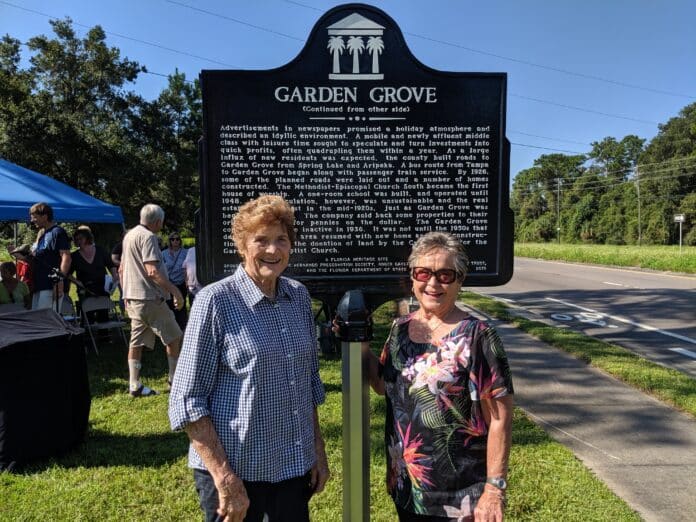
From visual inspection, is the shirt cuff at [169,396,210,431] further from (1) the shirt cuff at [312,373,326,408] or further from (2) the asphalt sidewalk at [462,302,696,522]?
(2) the asphalt sidewalk at [462,302,696,522]

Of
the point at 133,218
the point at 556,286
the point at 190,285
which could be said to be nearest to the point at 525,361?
the point at 190,285

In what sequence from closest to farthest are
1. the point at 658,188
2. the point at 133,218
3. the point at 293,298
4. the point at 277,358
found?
1. the point at 277,358
2. the point at 293,298
3. the point at 133,218
4. the point at 658,188

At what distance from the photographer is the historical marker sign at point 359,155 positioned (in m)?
2.48

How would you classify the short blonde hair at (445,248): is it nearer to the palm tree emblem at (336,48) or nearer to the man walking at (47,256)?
the palm tree emblem at (336,48)

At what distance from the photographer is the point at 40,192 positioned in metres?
7.73

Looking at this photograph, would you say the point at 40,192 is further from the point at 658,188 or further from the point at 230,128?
the point at 658,188

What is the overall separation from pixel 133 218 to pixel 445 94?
31.5 metres

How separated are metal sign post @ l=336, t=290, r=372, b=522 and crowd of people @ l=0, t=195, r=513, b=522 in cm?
11

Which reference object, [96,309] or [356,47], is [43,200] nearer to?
[96,309]

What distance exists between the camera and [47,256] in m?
5.83

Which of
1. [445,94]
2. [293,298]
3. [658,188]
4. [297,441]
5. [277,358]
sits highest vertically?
[658,188]

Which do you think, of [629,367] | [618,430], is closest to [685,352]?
[629,367]

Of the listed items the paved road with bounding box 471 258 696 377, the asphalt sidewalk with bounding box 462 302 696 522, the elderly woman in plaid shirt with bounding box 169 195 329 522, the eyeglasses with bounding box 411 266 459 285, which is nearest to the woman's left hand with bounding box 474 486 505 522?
the elderly woman in plaid shirt with bounding box 169 195 329 522

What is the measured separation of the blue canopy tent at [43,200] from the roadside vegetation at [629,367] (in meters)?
7.99
